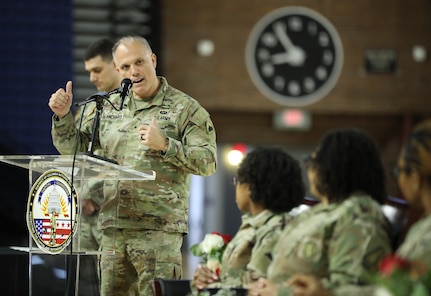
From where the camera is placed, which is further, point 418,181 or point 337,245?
point 337,245

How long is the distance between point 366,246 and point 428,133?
0.37 meters

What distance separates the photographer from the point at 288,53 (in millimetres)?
11844

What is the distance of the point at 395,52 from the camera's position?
12.3 metres

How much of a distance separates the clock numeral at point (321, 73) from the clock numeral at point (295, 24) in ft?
1.69

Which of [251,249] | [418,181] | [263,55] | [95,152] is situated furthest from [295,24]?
[418,181]

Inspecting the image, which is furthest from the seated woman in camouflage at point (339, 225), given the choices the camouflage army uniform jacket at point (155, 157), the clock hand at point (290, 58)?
the clock hand at point (290, 58)

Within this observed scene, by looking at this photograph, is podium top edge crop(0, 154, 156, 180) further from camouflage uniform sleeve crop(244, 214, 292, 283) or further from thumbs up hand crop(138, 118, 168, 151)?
camouflage uniform sleeve crop(244, 214, 292, 283)

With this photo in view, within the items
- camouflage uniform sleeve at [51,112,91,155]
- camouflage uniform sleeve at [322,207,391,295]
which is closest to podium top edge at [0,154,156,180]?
camouflage uniform sleeve at [51,112,91,155]

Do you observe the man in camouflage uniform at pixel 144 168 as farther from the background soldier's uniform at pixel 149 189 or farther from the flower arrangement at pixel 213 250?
the flower arrangement at pixel 213 250

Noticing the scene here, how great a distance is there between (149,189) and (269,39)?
783cm

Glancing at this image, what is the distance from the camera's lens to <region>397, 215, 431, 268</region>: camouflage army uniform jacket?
97.7 inches

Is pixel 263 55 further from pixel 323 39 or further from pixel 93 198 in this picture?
pixel 93 198

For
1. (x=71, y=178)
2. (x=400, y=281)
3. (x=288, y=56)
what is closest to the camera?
(x=400, y=281)

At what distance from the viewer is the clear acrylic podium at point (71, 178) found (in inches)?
151
